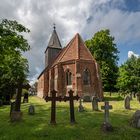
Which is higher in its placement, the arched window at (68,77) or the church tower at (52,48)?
the church tower at (52,48)

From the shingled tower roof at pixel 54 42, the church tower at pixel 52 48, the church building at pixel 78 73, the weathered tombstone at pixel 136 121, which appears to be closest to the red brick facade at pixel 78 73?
the church building at pixel 78 73

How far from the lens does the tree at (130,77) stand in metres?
46.2

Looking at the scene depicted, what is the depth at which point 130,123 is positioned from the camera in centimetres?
1387

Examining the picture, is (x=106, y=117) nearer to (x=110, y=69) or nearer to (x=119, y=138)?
(x=119, y=138)

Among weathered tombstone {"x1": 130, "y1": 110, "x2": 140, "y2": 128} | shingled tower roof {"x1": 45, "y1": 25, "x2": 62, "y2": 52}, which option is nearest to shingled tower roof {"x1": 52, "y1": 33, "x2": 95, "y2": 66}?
shingled tower roof {"x1": 45, "y1": 25, "x2": 62, "y2": 52}

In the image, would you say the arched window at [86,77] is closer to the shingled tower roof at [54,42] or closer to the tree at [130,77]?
the tree at [130,77]

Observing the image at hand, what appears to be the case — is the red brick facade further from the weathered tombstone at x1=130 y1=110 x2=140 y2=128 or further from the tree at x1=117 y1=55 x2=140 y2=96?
the weathered tombstone at x1=130 y1=110 x2=140 y2=128

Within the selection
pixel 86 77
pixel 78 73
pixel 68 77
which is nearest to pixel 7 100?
pixel 68 77

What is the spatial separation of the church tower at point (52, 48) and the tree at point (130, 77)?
50.1 feet

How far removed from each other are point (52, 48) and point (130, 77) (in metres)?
19.0

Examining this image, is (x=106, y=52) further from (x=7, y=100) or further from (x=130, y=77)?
(x=7, y=100)

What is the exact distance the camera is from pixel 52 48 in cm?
5509

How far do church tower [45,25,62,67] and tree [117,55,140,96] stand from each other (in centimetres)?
1527

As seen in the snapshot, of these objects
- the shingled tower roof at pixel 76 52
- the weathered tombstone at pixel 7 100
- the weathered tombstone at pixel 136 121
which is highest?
the shingled tower roof at pixel 76 52
